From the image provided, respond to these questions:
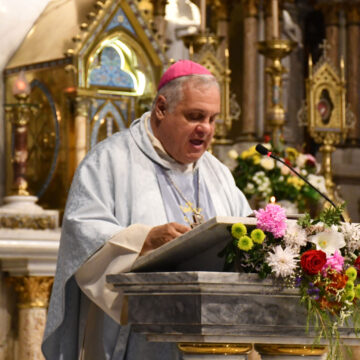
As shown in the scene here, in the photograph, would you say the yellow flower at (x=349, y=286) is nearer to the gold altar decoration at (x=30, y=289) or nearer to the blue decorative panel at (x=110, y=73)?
the gold altar decoration at (x=30, y=289)

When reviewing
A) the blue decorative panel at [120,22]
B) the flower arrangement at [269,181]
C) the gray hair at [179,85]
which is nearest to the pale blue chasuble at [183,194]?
the gray hair at [179,85]

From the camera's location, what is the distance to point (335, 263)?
10.6ft

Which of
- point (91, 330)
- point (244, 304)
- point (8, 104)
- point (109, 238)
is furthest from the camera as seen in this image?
point (8, 104)

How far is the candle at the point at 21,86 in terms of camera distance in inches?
238

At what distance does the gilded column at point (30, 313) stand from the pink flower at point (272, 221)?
8.79ft

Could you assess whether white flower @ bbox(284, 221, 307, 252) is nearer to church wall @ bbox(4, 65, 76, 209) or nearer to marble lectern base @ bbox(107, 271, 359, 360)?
marble lectern base @ bbox(107, 271, 359, 360)

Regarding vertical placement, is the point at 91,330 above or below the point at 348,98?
below

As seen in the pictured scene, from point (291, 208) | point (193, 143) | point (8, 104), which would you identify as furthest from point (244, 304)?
point (291, 208)

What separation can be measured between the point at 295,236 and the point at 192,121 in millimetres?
798

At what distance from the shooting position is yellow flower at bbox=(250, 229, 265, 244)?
3158 mm

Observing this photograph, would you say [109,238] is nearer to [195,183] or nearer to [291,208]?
[195,183]

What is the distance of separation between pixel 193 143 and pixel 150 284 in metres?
0.82

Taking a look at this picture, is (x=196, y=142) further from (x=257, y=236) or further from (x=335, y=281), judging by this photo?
(x=335, y=281)

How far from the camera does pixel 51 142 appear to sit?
6441 mm
